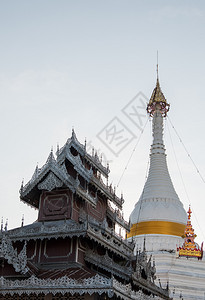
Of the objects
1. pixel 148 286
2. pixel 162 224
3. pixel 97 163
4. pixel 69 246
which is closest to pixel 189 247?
pixel 162 224

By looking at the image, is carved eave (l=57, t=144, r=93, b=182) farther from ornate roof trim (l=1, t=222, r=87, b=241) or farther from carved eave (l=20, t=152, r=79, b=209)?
ornate roof trim (l=1, t=222, r=87, b=241)

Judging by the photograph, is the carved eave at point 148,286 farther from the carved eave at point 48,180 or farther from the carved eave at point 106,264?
the carved eave at point 48,180

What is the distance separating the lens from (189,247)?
45594mm

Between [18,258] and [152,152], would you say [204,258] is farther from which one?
[18,258]

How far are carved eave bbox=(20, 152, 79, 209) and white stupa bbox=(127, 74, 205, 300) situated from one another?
16.4 m

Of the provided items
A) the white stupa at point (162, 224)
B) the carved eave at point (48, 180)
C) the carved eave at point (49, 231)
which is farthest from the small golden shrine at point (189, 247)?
the carved eave at point (49, 231)

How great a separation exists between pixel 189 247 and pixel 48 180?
75.2 ft

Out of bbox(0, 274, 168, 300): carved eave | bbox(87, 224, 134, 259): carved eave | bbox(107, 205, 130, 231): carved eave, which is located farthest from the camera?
bbox(107, 205, 130, 231): carved eave

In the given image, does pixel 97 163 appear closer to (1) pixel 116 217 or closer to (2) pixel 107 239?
(1) pixel 116 217

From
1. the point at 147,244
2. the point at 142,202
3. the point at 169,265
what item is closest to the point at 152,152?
the point at 142,202

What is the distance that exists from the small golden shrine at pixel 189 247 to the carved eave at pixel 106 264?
20342 mm

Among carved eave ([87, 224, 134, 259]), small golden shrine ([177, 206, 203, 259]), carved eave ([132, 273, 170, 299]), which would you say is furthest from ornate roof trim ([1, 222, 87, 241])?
small golden shrine ([177, 206, 203, 259])

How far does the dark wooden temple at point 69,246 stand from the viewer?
842 inches

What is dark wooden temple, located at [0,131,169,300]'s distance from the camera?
842 inches
